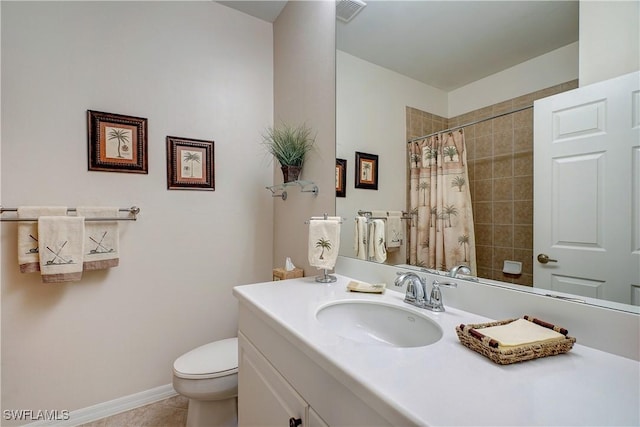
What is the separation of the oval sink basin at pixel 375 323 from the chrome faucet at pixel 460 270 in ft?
0.66

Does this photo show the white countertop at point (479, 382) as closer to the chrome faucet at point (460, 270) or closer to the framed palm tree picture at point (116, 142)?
the chrome faucet at point (460, 270)

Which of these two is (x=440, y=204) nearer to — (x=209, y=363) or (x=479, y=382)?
(x=479, y=382)

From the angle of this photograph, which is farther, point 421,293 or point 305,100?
point 305,100

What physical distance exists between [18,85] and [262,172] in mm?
1300

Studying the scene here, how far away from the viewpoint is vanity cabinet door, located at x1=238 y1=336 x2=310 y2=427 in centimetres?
78

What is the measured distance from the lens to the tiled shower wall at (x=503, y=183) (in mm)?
806

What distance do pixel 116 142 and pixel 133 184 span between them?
243mm

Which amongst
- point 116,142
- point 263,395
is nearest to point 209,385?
point 263,395

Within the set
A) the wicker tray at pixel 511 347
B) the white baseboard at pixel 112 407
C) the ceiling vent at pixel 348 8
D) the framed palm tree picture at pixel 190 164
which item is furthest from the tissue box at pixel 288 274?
the ceiling vent at pixel 348 8

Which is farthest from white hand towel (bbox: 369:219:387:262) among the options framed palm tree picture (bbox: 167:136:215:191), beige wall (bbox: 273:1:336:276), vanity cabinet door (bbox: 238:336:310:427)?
framed palm tree picture (bbox: 167:136:215:191)

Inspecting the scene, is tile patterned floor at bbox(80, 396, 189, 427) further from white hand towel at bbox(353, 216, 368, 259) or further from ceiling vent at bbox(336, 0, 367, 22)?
ceiling vent at bbox(336, 0, 367, 22)

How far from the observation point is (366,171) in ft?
4.46

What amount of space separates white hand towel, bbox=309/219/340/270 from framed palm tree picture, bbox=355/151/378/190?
0.23 m

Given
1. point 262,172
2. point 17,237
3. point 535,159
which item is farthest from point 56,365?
point 535,159
